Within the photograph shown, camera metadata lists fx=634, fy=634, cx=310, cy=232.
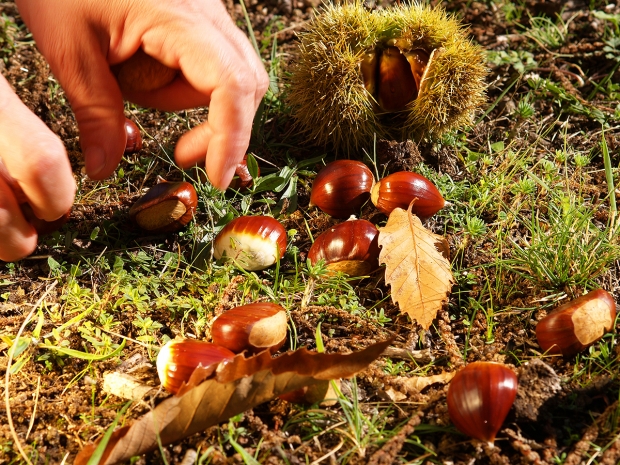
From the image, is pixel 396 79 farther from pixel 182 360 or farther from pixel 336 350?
pixel 182 360

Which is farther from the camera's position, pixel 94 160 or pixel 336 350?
pixel 336 350

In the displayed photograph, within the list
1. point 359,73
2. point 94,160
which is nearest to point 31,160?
point 94,160

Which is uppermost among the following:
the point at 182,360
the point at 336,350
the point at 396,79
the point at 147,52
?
the point at 147,52

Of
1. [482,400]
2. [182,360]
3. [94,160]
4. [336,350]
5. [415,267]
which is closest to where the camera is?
[482,400]

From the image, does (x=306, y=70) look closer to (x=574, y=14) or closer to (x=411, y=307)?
(x=411, y=307)

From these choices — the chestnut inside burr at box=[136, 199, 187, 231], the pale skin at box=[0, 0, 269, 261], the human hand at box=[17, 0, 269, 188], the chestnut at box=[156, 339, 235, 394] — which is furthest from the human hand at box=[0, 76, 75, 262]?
the chestnut inside burr at box=[136, 199, 187, 231]

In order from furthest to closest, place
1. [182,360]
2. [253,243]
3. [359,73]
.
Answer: [359,73] → [253,243] → [182,360]

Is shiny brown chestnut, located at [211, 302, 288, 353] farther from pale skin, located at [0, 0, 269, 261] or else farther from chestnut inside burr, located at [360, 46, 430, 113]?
chestnut inside burr, located at [360, 46, 430, 113]
